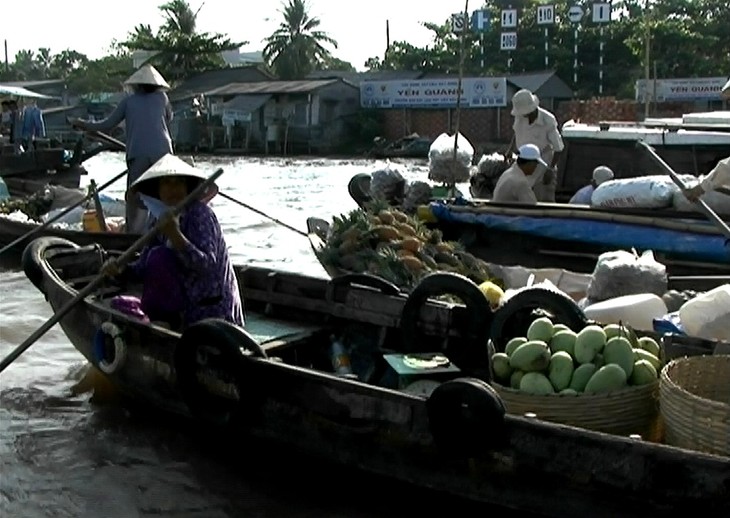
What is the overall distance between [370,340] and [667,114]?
76.3 ft

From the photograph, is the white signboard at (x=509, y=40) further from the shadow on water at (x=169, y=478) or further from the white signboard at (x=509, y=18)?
the shadow on water at (x=169, y=478)

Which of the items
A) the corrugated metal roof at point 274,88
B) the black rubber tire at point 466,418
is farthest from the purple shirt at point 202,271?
the corrugated metal roof at point 274,88

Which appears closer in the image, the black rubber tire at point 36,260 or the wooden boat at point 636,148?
the black rubber tire at point 36,260

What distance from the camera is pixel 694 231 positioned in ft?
19.6

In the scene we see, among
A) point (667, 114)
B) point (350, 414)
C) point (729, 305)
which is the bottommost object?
point (350, 414)

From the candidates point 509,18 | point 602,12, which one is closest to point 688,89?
point 602,12

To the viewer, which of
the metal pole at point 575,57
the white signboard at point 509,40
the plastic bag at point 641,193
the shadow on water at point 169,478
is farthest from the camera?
the white signboard at point 509,40

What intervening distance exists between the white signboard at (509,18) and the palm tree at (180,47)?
12939mm

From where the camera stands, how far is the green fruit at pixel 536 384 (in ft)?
10.8

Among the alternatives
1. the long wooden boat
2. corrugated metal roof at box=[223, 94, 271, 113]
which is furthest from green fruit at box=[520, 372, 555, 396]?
corrugated metal roof at box=[223, 94, 271, 113]

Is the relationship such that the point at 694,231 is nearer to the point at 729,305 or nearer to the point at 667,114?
the point at 729,305

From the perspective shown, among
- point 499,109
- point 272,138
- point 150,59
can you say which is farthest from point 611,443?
point 150,59

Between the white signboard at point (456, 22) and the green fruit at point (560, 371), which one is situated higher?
the white signboard at point (456, 22)

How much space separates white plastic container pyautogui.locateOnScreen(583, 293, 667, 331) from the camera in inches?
173
